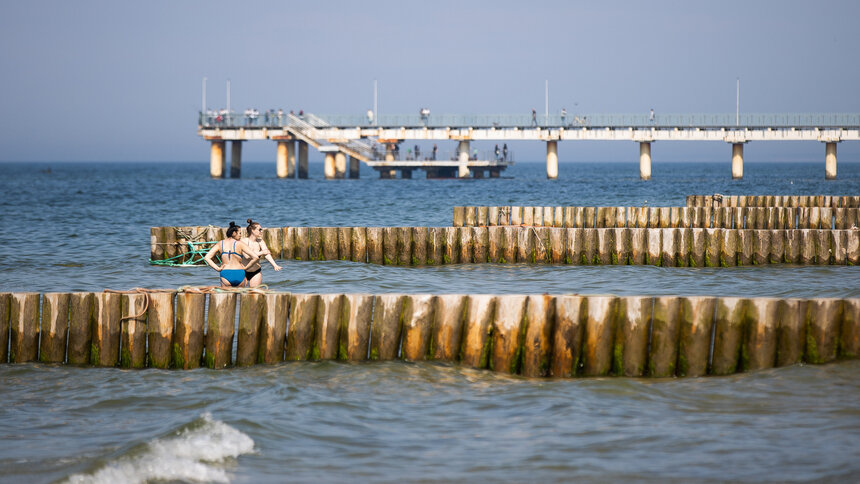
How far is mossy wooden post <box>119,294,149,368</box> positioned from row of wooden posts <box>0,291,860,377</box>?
0.04 feet

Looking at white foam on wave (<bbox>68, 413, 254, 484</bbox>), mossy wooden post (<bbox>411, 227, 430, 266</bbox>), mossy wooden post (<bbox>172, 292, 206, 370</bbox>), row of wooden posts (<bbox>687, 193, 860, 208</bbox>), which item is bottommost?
white foam on wave (<bbox>68, 413, 254, 484</bbox>)

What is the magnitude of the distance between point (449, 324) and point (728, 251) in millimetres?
14377

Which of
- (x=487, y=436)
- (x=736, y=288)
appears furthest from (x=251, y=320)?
(x=736, y=288)

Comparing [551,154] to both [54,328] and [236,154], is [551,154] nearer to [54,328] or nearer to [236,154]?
[236,154]

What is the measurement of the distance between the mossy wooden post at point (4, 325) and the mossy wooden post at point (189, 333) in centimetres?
219

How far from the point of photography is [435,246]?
24.2 meters

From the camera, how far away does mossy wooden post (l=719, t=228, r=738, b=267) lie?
23219 mm

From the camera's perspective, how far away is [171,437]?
8.46 m

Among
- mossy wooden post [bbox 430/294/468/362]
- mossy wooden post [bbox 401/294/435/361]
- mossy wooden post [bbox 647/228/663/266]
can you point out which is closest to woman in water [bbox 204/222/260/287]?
mossy wooden post [bbox 401/294/435/361]

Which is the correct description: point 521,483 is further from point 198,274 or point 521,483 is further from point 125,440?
point 198,274

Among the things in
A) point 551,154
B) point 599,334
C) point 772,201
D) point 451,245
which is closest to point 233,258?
point 599,334

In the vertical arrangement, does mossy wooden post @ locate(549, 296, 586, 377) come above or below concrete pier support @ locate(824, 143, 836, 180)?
below

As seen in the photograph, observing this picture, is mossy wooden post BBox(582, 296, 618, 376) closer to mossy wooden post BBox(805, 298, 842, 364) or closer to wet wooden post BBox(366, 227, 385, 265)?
mossy wooden post BBox(805, 298, 842, 364)

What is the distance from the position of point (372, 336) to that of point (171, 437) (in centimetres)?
339
